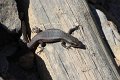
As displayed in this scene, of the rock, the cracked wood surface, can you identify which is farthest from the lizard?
the rock

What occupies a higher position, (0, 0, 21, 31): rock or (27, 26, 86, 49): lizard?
(0, 0, 21, 31): rock

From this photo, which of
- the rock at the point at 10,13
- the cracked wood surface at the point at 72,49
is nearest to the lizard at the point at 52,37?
the cracked wood surface at the point at 72,49

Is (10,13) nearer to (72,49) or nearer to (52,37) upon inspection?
(52,37)

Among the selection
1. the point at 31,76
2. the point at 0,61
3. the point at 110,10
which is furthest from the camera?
the point at 110,10

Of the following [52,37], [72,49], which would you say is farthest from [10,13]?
[72,49]

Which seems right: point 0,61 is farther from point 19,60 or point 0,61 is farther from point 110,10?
point 110,10

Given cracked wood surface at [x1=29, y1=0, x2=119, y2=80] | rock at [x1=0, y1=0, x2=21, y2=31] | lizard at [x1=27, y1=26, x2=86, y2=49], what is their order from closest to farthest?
cracked wood surface at [x1=29, y1=0, x2=119, y2=80], rock at [x1=0, y1=0, x2=21, y2=31], lizard at [x1=27, y1=26, x2=86, y2=49]

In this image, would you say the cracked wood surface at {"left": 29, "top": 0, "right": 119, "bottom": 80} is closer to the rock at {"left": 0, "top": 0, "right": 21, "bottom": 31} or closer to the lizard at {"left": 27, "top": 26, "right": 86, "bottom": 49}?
the lizard at {"left": 27, "top": 26, "right": 86, "bottom": 49}

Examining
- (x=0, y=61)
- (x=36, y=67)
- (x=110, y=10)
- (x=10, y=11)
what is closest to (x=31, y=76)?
(x=36, y=67)
